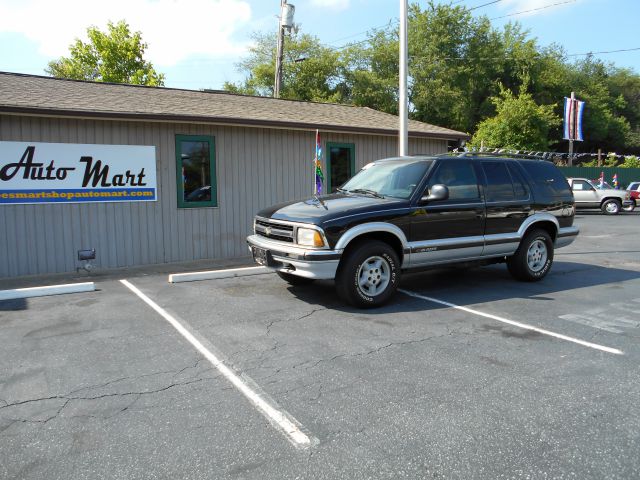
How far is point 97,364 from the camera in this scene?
4602 millimetres

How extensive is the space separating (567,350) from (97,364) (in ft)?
14.3

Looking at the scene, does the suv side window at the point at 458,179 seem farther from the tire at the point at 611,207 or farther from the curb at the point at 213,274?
the tire at the point at 611,207

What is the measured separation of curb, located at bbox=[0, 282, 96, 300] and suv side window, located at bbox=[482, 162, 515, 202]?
6.03m

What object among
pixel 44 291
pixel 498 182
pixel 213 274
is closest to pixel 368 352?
pixel 498 182

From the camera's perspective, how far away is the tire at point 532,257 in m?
7.88

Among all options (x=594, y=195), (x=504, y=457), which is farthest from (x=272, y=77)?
(x=504, y=457)

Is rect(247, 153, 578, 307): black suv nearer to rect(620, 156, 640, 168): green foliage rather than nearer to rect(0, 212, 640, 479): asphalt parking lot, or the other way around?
rect(0, 212, 640, 479): asphalt parking lot

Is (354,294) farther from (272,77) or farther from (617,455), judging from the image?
(272,77)

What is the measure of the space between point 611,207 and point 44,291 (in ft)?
79.1

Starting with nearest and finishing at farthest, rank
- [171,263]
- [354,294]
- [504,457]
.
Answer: [504,457] < [354,294] < [171,263]

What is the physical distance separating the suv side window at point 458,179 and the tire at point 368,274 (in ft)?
4.12

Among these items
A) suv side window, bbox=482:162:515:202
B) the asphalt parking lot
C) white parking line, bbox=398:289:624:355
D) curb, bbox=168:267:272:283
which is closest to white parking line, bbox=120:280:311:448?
the asphalt parking lot

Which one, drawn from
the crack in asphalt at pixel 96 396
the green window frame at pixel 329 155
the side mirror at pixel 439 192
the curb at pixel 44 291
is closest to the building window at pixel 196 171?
the green window frame at pixel 329 155

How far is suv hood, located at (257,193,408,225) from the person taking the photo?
6215 mm
